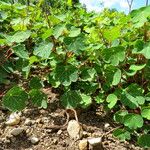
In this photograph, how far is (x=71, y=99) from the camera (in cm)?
288

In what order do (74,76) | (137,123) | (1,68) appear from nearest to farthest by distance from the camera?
(137,123) → (74,76) → (1,68)

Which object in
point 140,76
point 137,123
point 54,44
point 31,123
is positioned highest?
point 54,44

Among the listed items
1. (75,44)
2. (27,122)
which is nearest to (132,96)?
(75,44)

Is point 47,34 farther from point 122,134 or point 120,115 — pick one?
point 122,134

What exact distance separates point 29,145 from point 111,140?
549 mm

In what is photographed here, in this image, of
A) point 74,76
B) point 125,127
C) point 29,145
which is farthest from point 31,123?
point 125,127

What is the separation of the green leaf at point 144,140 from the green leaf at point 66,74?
571 mm

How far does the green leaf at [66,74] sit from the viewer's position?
281cm

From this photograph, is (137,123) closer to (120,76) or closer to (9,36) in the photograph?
(120,76)

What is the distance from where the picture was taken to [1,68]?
124 inches

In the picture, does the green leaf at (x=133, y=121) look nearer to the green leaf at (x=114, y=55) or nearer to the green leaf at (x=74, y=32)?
the green leaf at (x=114, y=55)

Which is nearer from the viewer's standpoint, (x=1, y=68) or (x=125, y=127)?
(x=125, y=127)

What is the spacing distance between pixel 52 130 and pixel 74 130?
0.16m

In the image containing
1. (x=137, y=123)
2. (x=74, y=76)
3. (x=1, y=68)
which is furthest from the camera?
(x=1, y=68)
